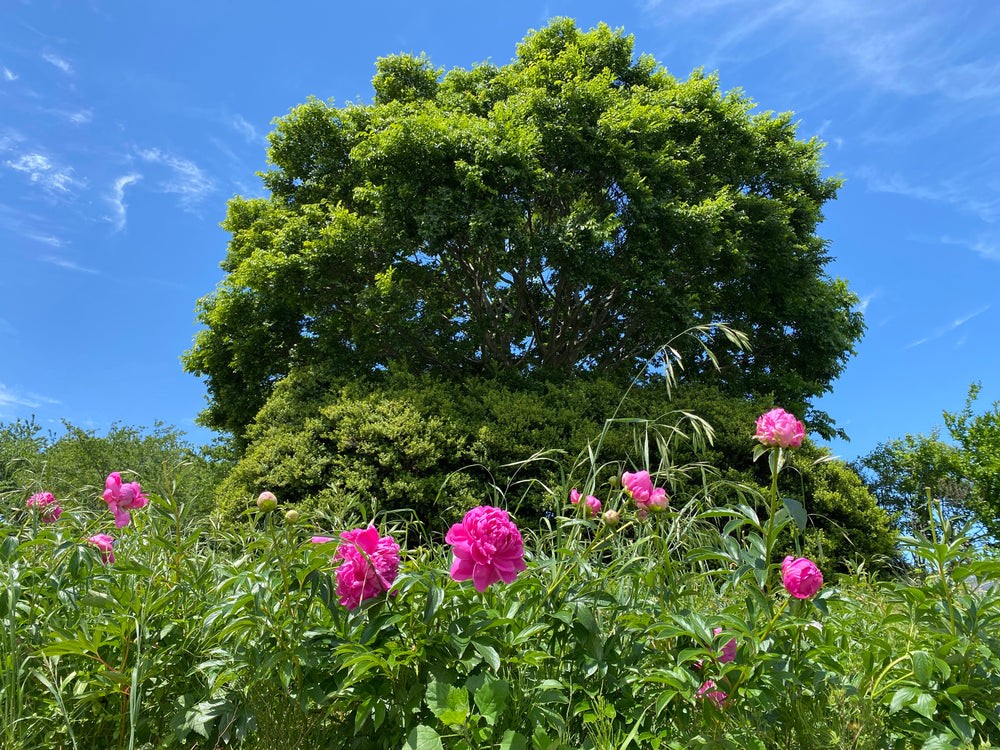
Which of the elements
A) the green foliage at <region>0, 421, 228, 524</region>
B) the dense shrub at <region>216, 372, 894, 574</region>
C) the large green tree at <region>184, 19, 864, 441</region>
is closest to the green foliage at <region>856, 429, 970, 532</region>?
the large green tree at <region>184, 19, 864, 441</region>

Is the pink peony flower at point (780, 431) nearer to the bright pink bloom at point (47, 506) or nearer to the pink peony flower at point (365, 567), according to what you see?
the pink peony flower at point (365, 567)

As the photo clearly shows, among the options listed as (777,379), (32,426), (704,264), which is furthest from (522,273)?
(32,426)

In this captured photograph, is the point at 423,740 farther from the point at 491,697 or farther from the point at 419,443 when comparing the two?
the point at 419,443

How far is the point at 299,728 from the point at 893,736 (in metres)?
1.83

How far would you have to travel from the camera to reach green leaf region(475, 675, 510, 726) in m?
1.58

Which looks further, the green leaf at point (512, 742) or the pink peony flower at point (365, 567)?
the pink peony flower at point (365, 567)

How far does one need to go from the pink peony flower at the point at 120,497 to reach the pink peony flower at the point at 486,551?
5.08 feet

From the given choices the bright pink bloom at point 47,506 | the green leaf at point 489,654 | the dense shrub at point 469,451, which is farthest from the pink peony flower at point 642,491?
the dense shrub at point 469,451

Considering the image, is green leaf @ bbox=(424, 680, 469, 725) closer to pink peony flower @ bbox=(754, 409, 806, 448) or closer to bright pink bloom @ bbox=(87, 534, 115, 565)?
pink peony flower @ bbox=(754, 409, 806, 448)

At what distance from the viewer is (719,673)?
6.06 ft

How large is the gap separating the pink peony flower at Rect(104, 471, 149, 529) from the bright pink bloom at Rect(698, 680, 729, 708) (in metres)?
2.18

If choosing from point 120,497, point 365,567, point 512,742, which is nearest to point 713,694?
point 512,742

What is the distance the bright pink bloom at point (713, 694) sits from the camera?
185 centimetres

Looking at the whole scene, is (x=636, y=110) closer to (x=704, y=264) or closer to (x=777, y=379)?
(x=704, y=264)
